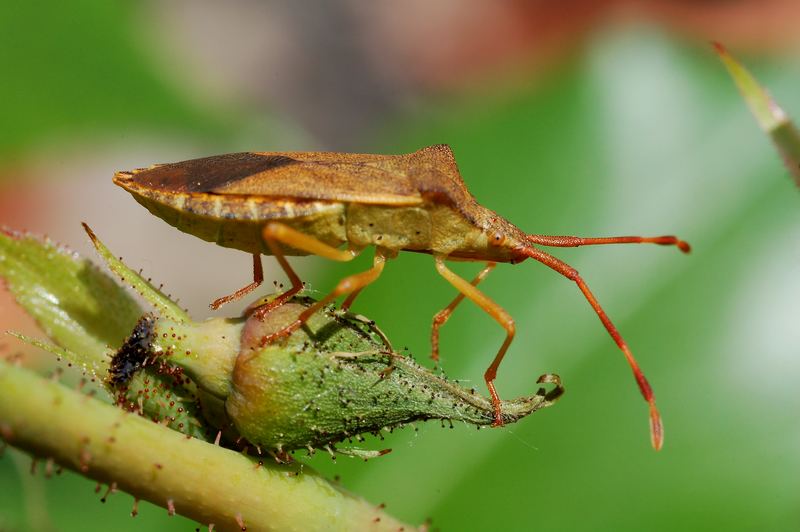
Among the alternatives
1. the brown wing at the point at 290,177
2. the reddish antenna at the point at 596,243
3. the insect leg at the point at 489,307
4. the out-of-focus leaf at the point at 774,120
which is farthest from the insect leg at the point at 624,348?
the out-of-focus leaf at the point at 774,120

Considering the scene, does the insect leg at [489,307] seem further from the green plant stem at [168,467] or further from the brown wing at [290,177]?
the green plant stem at [168,467]

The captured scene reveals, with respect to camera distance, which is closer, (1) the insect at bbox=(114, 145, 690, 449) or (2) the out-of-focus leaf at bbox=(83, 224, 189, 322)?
(2) the out-of-focus leaf at bbox=(83, 224, 189, 322)

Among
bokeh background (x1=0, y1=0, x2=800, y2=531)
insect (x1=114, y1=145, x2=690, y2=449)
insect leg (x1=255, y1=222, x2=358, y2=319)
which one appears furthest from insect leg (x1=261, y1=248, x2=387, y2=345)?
bokeh background (x1=0, y1=0, x2=800, y2=531)

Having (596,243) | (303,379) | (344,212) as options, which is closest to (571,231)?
(596,243)

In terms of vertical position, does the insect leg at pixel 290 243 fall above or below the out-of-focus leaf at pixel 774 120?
below

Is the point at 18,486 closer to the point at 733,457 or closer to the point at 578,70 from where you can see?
the point at 733,457

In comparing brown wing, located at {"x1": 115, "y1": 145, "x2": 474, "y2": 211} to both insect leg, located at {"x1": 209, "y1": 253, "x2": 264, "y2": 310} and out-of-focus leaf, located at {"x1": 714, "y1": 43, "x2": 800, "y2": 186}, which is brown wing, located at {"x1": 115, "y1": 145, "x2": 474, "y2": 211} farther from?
out-of-focus leaf, located at {"x1": 714, "y1": 43, "x2": 800, "y2": 186}

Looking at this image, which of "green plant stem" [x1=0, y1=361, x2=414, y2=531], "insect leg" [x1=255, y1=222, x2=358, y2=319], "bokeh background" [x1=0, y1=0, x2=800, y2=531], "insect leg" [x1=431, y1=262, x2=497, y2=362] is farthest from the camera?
"bokeh background" [x1=0, y1=0, x2=800, y2=531]
